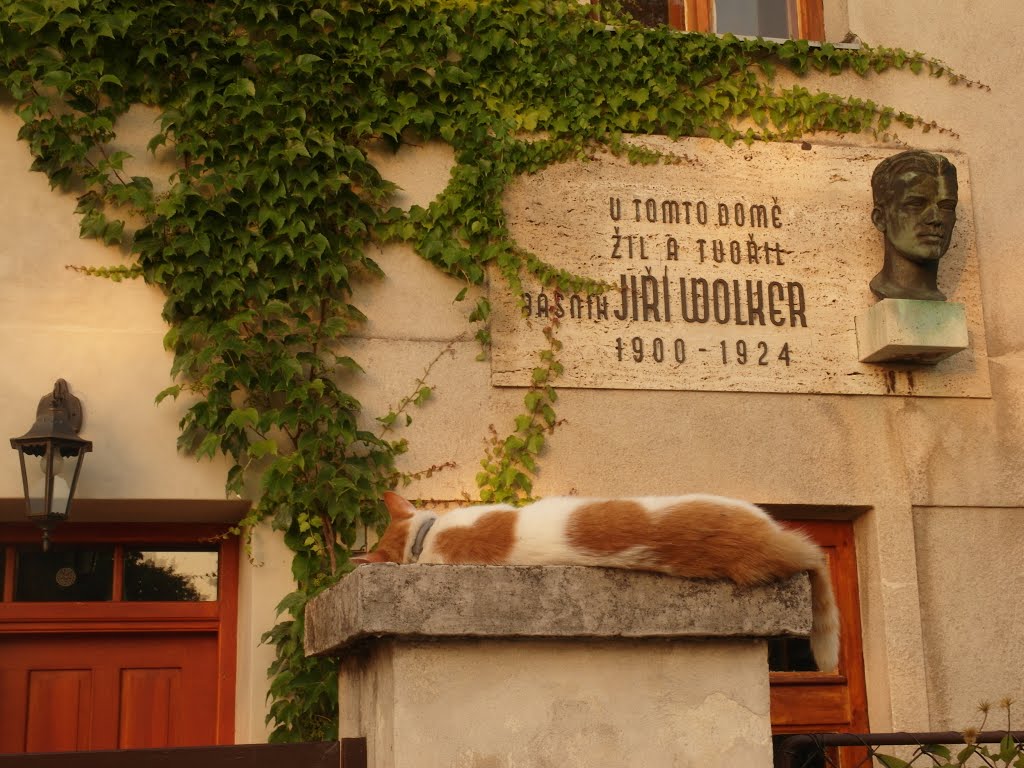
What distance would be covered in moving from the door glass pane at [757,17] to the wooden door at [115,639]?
360cm

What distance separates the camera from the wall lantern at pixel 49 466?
492 cm

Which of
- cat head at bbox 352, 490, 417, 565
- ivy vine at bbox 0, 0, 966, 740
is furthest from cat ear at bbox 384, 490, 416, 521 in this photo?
ivy vine at bbox 0, 0, 966, 740

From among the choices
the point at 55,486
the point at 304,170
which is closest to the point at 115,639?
the point at 55,486

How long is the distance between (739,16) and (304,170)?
98.7 inches

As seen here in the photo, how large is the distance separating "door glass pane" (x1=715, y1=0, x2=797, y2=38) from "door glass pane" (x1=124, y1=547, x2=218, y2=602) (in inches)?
145

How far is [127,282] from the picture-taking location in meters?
5.46

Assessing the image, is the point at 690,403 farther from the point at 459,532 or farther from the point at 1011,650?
the point at 459,532

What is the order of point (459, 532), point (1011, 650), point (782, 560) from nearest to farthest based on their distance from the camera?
point (782, 560) < point (459, 532) < point (1011, 650)

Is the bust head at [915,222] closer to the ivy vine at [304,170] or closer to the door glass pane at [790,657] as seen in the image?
the ivy vine at [304,170]

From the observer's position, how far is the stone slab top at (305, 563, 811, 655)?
2.30 meters

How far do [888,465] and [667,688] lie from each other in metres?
3.77

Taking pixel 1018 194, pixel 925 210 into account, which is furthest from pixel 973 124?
pixel 925 210

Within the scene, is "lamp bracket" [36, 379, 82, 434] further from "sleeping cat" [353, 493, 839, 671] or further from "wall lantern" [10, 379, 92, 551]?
"sleeping cat" [353, 493, 839, 671]

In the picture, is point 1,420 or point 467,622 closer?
point 467,622
